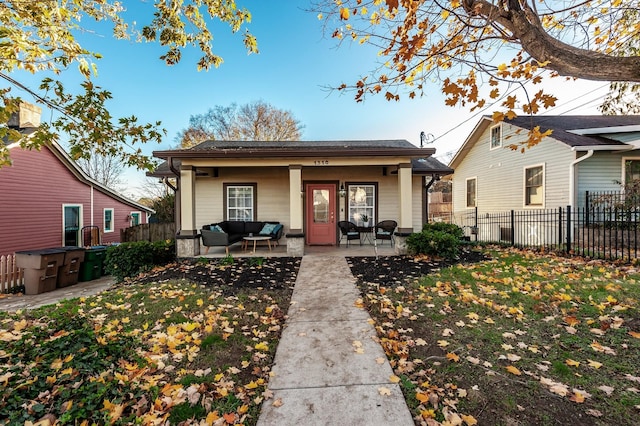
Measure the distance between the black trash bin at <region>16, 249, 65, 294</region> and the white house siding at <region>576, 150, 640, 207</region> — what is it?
56.1 ft

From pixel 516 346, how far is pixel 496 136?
1348 centimetres

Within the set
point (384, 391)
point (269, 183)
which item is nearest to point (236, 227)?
point (269, 183)

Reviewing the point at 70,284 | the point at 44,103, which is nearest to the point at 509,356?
the point at 44,103

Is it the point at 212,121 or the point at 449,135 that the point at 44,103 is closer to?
the point at 449,135

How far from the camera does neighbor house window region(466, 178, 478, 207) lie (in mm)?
15234

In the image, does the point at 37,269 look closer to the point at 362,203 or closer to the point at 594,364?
the point at 362,203

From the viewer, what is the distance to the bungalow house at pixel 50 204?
31.8ft

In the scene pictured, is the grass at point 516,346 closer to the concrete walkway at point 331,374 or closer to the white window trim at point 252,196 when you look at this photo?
the concrete walkway at point 331,374

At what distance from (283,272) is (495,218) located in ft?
37.8

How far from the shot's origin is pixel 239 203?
10.2 metres

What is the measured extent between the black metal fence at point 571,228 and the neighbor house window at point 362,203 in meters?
4.96

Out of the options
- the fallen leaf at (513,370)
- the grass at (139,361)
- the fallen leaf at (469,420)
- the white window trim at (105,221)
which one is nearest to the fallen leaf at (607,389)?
the fallen leaf at (513,370)

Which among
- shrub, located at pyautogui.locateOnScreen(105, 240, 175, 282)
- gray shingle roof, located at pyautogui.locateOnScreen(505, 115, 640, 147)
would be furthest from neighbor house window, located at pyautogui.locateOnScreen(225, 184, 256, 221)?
gray shingle roof, located at pyautogui.locateOnScreen(505, 115, 640, 147)

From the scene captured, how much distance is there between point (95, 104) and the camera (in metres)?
4.03
